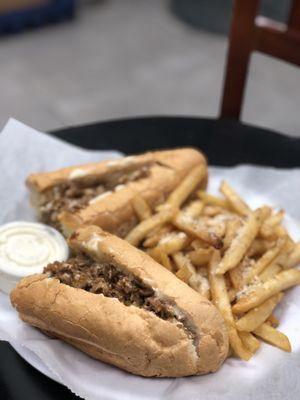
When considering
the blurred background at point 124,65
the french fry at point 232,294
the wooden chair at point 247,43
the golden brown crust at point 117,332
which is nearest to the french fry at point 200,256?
the french fry at point 232,294

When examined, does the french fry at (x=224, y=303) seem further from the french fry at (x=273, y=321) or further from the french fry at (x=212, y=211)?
the french fry at (x=212, y=211)

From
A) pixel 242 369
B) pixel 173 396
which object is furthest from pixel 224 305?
pixel 173 396

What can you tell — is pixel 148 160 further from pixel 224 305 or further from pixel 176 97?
pixel 176 97

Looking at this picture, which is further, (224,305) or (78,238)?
(78,238)

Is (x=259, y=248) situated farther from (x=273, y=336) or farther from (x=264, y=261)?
(x=273, y=336)

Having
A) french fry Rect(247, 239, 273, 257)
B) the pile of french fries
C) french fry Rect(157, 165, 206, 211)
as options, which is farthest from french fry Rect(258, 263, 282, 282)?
french fry Rect(157, 165, 206, 211)

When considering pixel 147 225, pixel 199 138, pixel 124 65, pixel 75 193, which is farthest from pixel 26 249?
pixel 124 65
